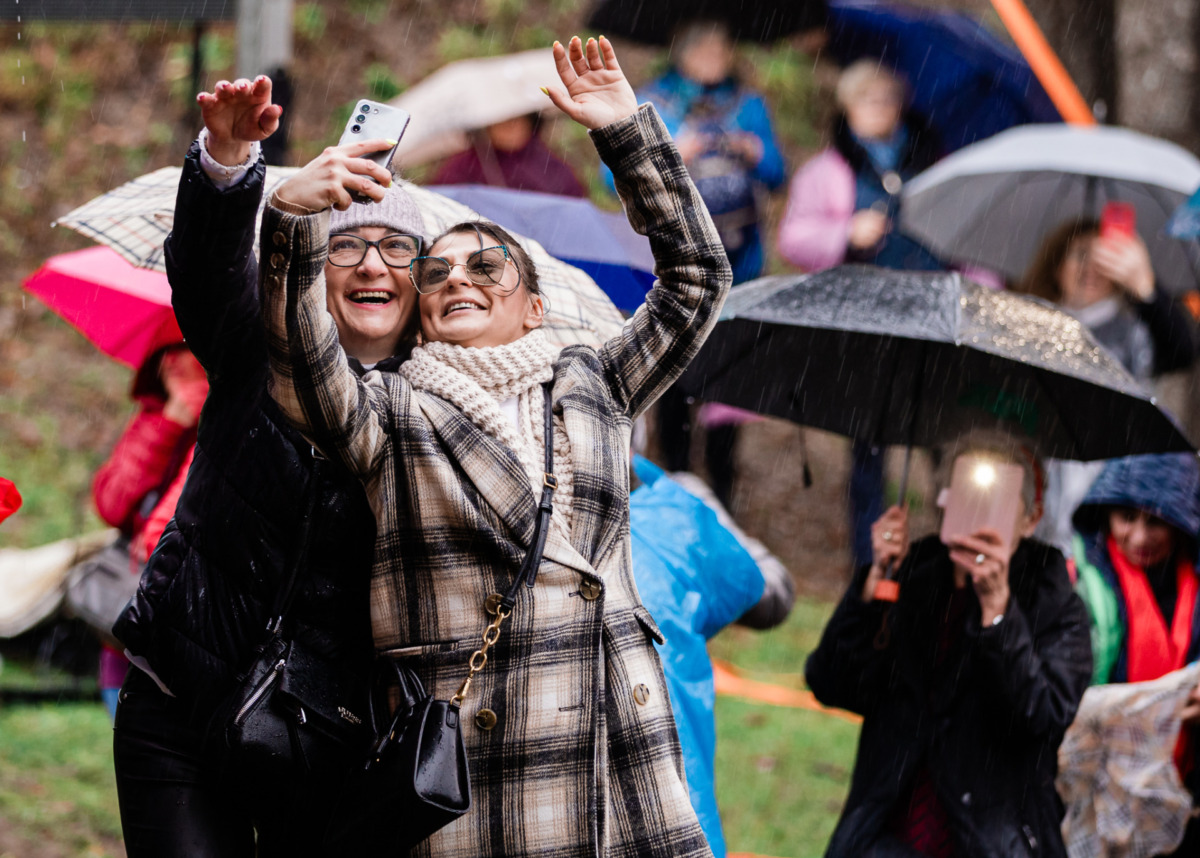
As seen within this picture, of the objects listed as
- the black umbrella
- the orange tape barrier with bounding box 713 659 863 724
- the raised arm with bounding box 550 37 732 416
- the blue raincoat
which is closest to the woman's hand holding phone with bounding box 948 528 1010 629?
the blue raincoat

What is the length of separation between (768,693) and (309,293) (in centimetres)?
522

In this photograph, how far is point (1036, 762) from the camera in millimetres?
3834

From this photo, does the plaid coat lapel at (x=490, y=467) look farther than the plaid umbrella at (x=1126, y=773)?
No

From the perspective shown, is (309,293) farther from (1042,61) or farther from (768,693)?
(1042,61)

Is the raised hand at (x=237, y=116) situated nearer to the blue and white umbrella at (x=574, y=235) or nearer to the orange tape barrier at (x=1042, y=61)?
the blue and white umbrella at (x=574, y=235)

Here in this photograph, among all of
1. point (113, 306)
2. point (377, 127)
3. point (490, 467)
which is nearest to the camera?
point (377, 127)

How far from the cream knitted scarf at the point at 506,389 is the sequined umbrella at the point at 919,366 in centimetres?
132

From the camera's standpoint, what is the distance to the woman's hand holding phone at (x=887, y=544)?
3.92 meters

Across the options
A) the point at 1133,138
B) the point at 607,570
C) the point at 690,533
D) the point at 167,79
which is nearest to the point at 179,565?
the point at 607,570

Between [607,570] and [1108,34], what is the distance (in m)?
7.97

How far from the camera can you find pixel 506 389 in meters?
2.71

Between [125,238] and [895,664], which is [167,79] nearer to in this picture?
[125,238]

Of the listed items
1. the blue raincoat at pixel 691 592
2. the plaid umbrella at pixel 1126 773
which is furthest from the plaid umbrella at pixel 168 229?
the plaid umbrella at pixel 1126 773

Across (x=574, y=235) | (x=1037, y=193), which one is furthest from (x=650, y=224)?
(x=1037, y=193)
